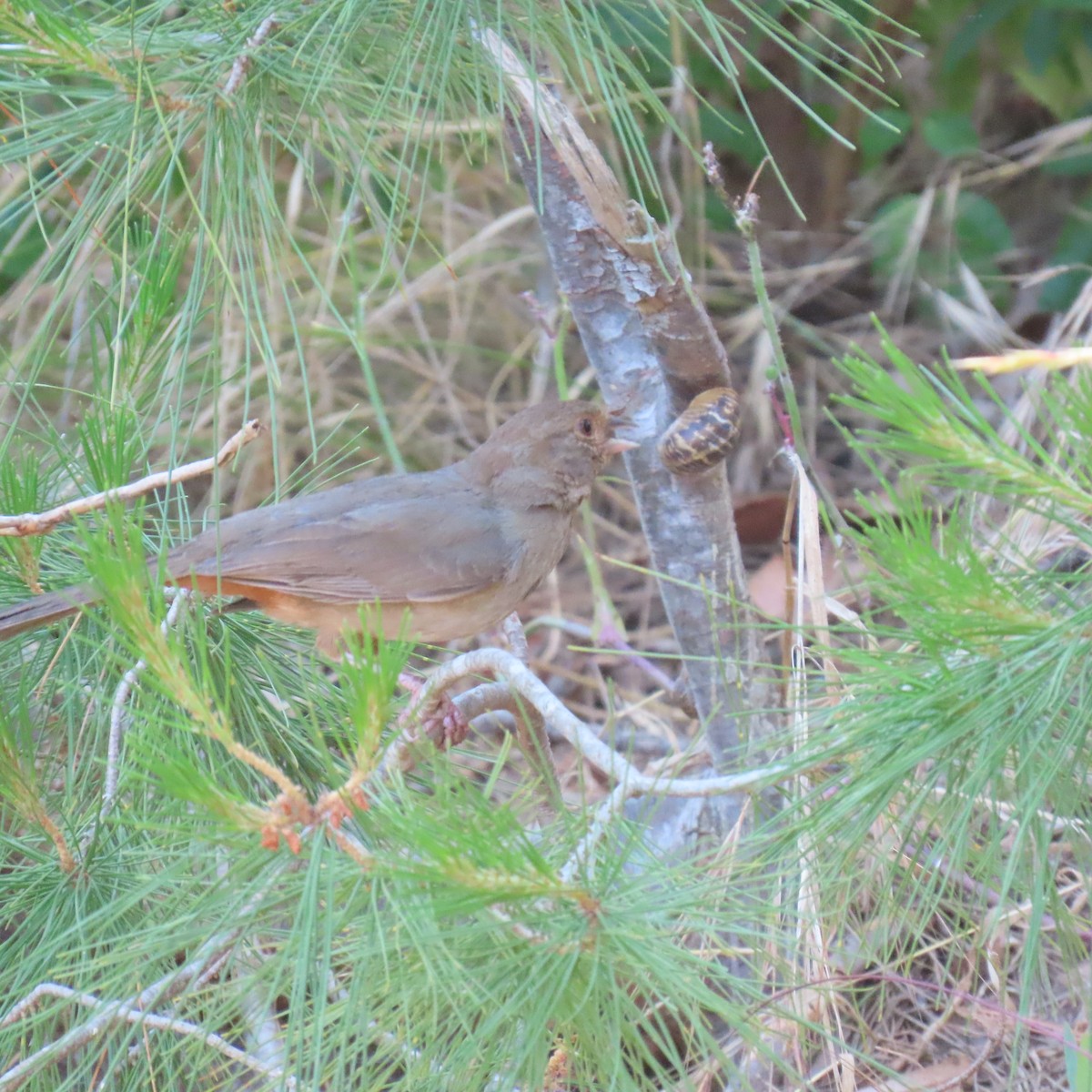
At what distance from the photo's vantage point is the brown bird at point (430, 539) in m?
2.42

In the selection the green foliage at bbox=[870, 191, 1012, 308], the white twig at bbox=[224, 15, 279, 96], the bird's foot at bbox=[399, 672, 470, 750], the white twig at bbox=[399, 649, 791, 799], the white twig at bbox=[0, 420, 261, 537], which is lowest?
the green foliage at bbox=[870, 191, 1012, 308]

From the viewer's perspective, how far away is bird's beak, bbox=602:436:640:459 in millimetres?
2566

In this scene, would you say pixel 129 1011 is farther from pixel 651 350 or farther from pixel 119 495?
pixel 651 350

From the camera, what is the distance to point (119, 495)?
1.67 metres

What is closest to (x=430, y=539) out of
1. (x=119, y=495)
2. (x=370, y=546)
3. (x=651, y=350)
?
(x=370, y=546)

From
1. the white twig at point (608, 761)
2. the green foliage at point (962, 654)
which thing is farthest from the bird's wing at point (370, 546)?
the green foliage at point (962, 654)

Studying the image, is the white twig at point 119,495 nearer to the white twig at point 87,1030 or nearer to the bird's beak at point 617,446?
the white twig at point 87,1030

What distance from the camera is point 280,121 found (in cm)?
197

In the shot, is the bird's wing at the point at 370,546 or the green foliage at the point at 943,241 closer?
the bird's wing at the point at 370,546

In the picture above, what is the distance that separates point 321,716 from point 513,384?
267cm

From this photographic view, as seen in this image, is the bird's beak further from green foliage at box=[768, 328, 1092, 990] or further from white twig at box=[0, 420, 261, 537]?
→ green foliage at box=[768, 328, 1092, 990]

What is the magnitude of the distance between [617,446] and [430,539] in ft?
1.32

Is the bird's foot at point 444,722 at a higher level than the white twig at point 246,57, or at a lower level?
lower

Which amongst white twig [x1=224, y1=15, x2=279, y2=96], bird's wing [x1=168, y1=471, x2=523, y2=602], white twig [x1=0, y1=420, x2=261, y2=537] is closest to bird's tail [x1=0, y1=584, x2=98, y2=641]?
white twig [x1=0, y1=420, x2=261, y2=537]
